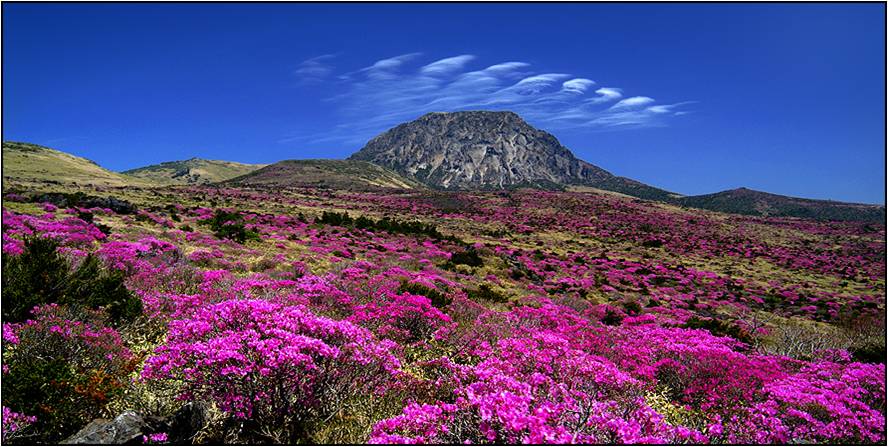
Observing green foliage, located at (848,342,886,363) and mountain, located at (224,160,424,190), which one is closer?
green foliage, located at (848,342,886,363)

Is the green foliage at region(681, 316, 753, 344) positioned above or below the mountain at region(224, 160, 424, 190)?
below

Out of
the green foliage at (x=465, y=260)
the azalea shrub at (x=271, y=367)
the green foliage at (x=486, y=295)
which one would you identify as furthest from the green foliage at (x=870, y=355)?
the green foliage at (x=465, y=260)

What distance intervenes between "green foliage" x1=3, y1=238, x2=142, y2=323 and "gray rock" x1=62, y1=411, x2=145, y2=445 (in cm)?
437

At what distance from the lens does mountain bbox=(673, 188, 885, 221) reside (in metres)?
128

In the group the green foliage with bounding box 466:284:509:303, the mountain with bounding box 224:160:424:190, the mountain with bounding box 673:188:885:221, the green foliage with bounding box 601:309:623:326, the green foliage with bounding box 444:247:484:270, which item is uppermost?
the mountain with bounding box 224:160:424:190

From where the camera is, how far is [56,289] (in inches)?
318

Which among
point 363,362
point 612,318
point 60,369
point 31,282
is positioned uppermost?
point 31,282

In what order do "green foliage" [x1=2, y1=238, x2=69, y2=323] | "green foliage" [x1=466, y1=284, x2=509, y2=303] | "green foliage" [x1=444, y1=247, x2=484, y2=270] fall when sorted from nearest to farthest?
"green foliage" [x1=2, y1=238, x2=69, y2=323] → "green foliage" [x1=466, y1=284, x2=509, y2=303] → "green foliage" [x1=444, y1=247, x2=484, y2=270]

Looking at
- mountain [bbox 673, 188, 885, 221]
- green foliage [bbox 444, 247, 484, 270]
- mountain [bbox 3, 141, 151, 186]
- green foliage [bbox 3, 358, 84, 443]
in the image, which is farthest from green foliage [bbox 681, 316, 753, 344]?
mountain [bbox 673, 188, 885, 221]

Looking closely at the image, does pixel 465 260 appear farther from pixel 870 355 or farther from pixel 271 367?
pixel 271 367

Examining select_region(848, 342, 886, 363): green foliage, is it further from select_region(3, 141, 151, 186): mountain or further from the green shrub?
select_region(3, 141, 151, 186): mountain

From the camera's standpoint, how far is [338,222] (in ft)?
126

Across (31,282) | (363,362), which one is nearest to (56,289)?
(31,282)

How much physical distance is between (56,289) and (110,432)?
5.73 metres
